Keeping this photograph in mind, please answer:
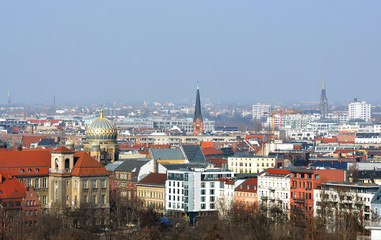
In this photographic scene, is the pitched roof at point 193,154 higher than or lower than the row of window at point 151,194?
higher

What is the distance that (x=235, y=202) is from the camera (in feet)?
272

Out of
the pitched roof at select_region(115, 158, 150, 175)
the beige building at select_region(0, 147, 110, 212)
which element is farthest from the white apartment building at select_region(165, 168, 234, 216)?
the pitched roof at select_region(115, 158, 150, 175)

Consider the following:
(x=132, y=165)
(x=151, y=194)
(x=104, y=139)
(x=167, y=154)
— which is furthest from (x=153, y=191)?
(x=104, y=139)

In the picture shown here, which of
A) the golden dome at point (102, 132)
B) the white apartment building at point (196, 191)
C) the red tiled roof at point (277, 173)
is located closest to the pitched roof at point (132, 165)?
the white apartment building at point (196, 191)

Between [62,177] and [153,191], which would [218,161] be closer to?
[153,191]

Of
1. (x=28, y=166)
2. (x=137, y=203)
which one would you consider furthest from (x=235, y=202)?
(x=28, y=166)

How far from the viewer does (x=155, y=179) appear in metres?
92.9

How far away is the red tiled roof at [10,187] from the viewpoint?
259 feet

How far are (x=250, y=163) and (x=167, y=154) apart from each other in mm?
7288

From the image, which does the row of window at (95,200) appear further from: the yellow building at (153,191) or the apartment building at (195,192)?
the apartment building at (195,192)

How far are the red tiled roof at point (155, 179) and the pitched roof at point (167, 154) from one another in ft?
39.3

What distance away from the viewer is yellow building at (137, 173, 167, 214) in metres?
89.7

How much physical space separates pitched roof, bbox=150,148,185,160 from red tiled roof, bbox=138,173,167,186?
39.3 ft

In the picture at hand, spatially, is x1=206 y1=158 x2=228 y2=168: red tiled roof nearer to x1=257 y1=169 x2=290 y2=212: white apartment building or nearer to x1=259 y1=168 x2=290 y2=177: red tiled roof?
x1=259 y1=168 x2=290 y2=177: red tiled roof
